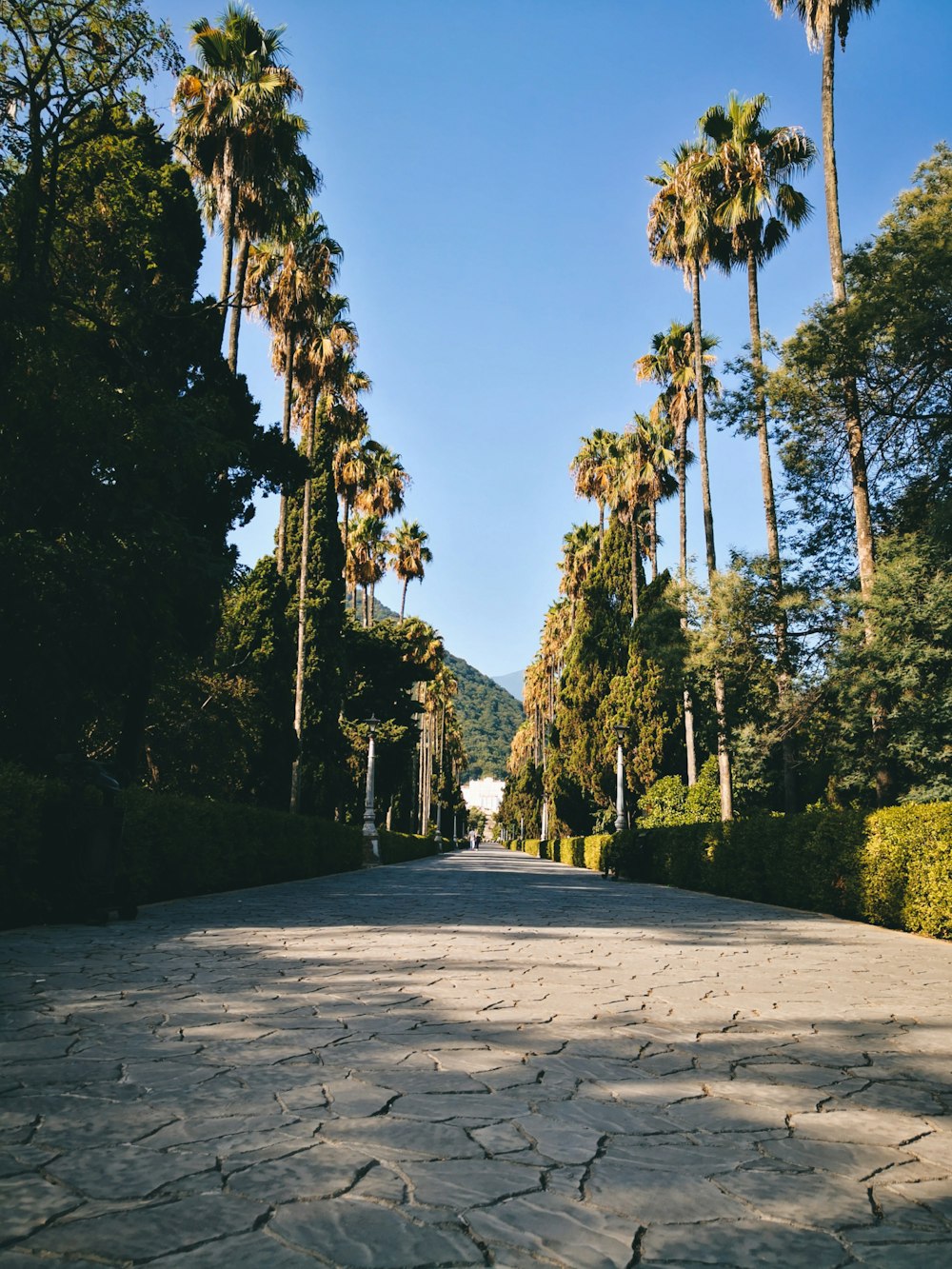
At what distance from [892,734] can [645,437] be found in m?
21.4

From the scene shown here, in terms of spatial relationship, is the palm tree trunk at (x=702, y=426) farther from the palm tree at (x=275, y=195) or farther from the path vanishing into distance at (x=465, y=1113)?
the path vanishing into distance at (x=465, y=1113)

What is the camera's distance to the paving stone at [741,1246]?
7.48 ft

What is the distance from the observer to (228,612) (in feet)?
80.1

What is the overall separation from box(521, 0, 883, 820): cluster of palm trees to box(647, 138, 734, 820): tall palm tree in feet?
0.09

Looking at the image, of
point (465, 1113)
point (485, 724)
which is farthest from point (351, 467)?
point (485, 724)

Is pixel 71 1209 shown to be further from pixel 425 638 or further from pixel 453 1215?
pixel 425 638

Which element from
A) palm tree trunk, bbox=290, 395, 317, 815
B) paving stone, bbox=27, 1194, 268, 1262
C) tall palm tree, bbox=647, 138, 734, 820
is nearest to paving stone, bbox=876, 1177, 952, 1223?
paving stone, bbox=27, 1194, 268, 1262

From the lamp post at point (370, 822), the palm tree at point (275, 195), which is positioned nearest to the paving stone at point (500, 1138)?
the palm tree at point (275, 195)

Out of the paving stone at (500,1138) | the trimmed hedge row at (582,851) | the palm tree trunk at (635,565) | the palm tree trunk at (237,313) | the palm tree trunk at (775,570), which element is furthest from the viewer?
the palm tree trunk at (635,565)

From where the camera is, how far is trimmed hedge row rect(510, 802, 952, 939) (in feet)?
34.5

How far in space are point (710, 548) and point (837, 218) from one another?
8639mm

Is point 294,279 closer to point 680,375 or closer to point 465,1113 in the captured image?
point 680,375

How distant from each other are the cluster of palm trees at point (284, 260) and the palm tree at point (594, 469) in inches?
358

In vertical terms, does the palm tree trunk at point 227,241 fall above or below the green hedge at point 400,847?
above
